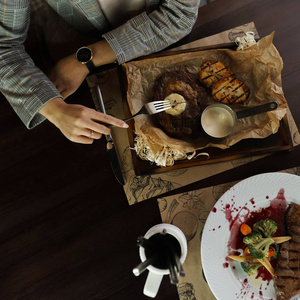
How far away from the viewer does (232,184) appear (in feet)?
4.94

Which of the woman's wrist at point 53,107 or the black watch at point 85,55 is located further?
the black watch at point 85,55

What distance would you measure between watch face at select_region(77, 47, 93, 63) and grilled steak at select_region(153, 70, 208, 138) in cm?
38

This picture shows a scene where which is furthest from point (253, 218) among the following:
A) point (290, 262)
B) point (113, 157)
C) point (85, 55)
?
point (85, 55)

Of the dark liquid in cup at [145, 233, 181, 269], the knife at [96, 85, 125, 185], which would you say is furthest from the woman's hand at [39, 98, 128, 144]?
the dark liquid in cup at [145, 233, 181, 269]

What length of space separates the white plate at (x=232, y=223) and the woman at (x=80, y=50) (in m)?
0.70

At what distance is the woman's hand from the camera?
129 cm

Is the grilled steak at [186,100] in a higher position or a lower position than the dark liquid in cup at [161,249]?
higher

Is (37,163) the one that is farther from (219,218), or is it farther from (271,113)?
(271,113)

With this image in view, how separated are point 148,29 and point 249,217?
109cm

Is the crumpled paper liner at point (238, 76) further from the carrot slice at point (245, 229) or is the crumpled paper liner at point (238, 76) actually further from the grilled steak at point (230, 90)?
the carrot slice at point (245, 229)

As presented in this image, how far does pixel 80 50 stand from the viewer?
1.51 metres

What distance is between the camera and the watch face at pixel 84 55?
1.50 m

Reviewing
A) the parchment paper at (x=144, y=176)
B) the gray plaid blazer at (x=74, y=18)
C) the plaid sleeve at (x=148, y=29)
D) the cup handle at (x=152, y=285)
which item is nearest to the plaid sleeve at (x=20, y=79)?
the gray plaid blazer at (x=74, y=18)

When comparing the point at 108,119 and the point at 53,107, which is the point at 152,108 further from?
the point at 53,107
